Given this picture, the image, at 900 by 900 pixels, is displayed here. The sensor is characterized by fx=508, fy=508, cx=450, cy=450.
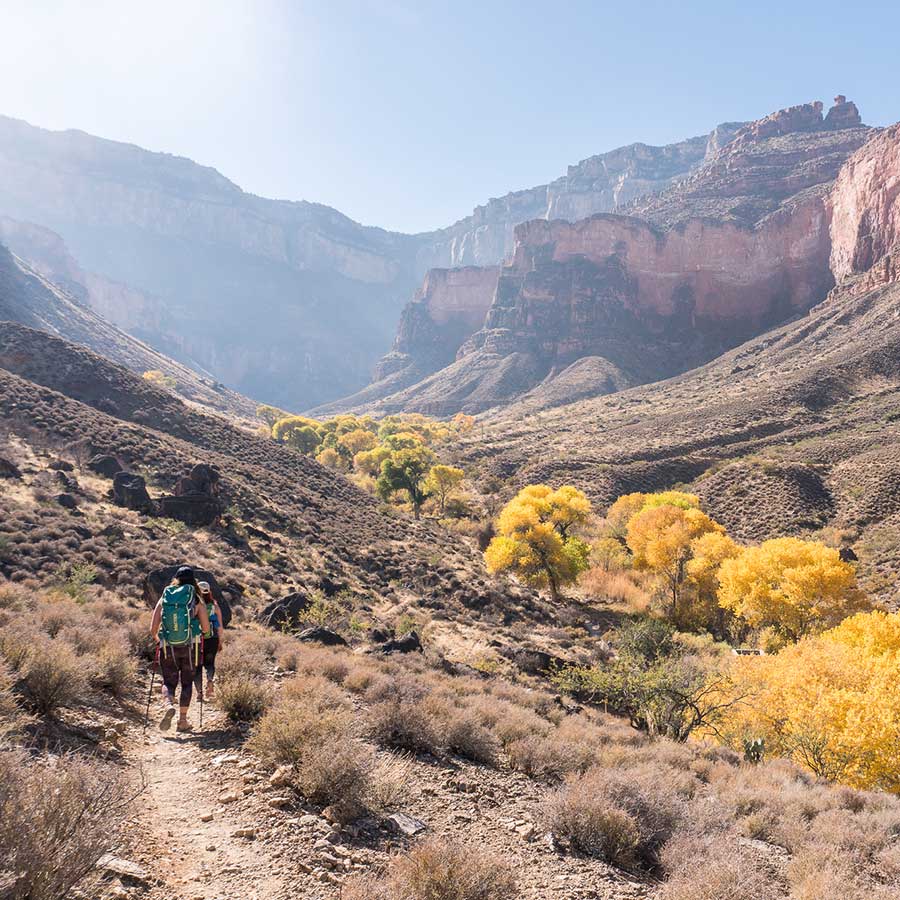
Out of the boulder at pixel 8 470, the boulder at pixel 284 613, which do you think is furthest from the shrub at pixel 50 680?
the boulder at pixel 8 470

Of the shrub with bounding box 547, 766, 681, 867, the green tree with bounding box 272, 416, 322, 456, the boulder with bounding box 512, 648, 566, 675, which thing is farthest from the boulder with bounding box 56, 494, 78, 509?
the green tree with bounding box 272, 416, 322, 456

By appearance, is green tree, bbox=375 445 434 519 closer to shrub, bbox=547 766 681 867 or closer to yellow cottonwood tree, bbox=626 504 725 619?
yellow cottonwood tree, bbox=626 504 725 619

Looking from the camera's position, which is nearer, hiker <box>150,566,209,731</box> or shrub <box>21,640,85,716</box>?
shrub <box>21,640,85,716</box>

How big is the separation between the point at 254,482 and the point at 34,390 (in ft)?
48.3

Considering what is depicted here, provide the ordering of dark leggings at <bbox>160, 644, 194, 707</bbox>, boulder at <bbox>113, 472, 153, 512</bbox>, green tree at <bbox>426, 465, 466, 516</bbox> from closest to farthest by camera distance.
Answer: dark leggings at <bbox>160, 644, 194, 707</bbox>, boulder at <bbox>113, 472, 153, 512</bbox>, green tree at <bbox>426, 465, 466, 516</bbox>

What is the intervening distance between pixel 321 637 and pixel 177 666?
6568 millimetres

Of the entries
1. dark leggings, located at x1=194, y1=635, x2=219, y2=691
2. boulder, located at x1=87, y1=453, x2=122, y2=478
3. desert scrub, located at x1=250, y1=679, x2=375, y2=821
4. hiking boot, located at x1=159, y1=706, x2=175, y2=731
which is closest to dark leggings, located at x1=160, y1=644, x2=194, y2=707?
hiking boot, located at x1=159, y1=706, x2=175, y2=731

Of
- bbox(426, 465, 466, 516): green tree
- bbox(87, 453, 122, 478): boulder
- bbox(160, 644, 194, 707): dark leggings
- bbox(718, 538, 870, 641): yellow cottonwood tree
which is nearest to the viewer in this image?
bbox(160, 644, 194, 707): dark leggings

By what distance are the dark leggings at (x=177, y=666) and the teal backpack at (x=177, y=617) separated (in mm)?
92

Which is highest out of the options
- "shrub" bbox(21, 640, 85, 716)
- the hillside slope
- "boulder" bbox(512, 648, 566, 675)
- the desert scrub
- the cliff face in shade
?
the cliff face in shade

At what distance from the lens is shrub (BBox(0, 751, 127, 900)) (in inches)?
110

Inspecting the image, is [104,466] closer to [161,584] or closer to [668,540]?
[161,584]

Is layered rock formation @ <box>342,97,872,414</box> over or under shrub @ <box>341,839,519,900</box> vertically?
over

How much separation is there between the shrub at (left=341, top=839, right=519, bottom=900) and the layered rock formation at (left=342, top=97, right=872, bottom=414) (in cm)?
12255
